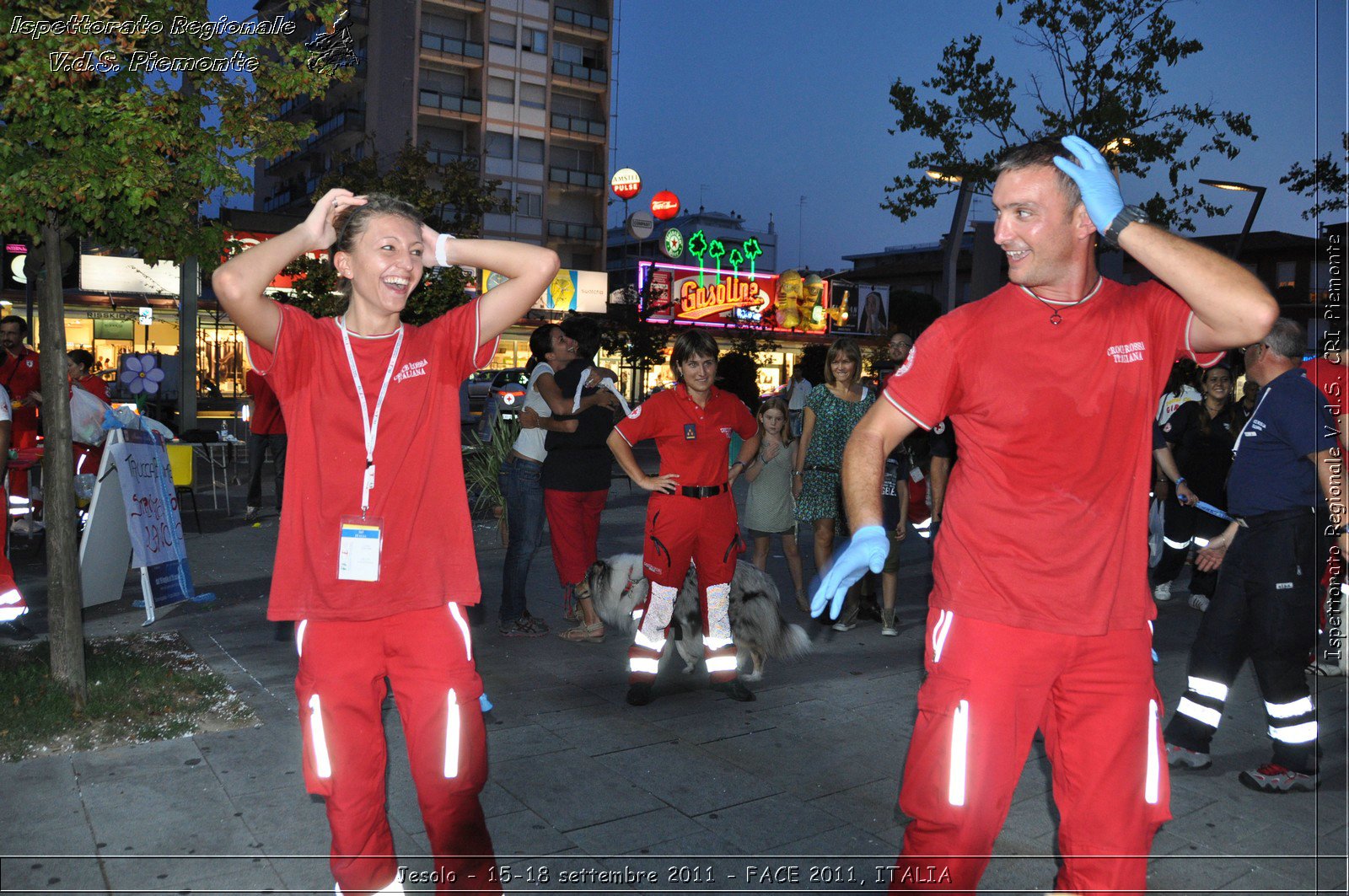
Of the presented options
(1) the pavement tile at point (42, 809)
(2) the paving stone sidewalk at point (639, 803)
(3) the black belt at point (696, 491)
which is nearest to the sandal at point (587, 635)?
(2) the paving stone sidewalk at point (639, 803)

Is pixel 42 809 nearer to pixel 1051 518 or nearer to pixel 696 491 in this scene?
pixel 696 491

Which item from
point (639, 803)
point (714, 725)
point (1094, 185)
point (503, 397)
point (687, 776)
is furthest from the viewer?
point (503, 397)

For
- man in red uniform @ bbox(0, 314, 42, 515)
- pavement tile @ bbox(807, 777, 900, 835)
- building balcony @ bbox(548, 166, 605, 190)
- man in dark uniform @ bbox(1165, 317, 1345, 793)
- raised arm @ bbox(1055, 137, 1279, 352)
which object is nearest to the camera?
raised arm @ bbox(1055, 137, 1279, 352)

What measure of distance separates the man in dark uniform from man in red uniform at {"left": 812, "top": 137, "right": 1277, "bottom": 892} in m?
2.52

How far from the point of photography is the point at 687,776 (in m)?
4.70

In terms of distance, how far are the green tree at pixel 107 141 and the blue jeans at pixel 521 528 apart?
8.02 feet

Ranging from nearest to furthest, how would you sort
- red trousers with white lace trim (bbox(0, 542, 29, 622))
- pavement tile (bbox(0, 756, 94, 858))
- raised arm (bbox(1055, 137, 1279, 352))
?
raised arm (bbox(1055, 137, 1279, 352)) → pavement tile (bbox(0, 756, 94, 858)) → red trousers with white lace trim (bbox(0, 542, 29, 622))

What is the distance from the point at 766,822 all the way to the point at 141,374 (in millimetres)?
12005

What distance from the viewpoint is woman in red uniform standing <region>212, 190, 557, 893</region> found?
294 cm

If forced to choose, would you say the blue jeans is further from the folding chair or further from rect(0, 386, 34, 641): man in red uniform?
the folding chair

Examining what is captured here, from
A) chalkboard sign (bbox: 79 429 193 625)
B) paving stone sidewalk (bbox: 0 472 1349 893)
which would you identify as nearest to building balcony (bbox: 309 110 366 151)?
chalkboard sign (bbox: 79 429 193 625)

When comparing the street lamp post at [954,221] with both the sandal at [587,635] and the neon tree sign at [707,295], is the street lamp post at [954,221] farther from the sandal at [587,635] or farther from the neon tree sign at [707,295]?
the neon tree sign at [707,295]

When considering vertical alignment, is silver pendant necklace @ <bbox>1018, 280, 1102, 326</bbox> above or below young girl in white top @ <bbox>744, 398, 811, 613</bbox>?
above

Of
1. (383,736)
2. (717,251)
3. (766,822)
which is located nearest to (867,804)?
(766,822)
